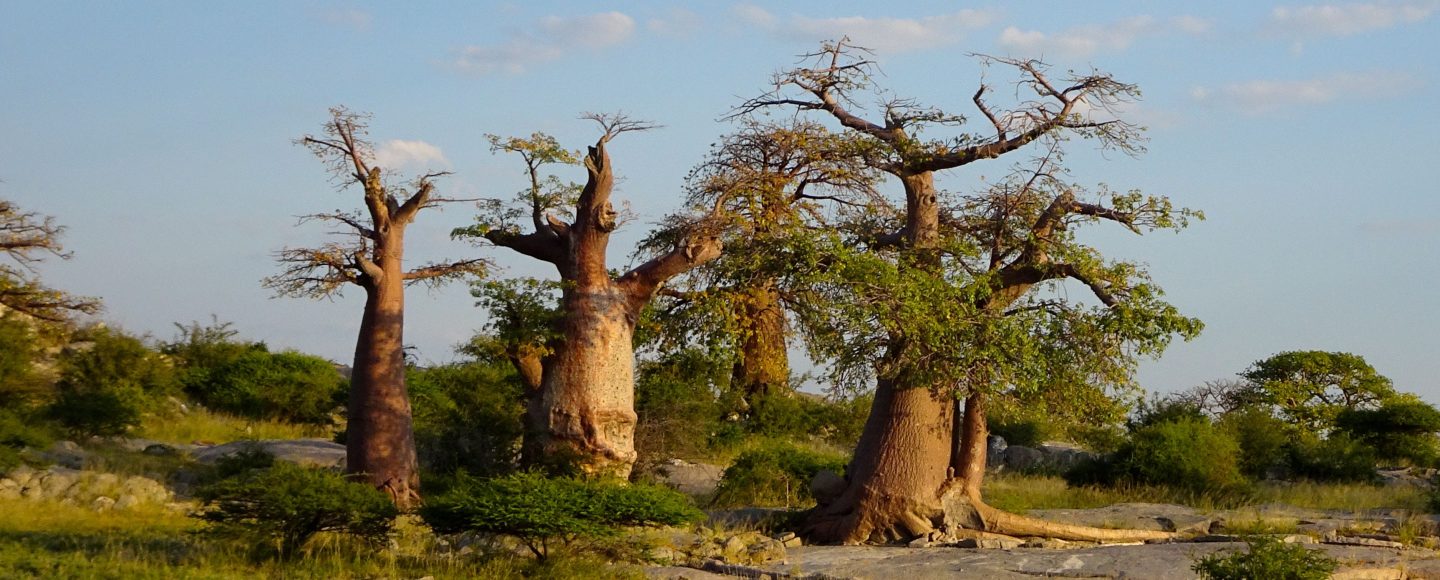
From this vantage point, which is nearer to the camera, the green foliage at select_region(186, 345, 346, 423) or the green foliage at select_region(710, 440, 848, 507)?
the green foliage at select_region(710, 440, 848, 507)

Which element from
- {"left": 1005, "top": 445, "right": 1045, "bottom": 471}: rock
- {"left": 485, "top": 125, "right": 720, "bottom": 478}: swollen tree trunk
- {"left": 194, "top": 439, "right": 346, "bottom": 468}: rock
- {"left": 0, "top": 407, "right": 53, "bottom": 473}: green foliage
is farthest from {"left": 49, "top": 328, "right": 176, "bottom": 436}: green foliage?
{"left": 1005, "top": 445, "right": 1045, "bottom": 471}: rock

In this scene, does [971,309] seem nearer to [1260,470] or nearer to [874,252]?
[874,252]

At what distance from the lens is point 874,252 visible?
1577 centimetres

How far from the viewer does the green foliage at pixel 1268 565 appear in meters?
9.87

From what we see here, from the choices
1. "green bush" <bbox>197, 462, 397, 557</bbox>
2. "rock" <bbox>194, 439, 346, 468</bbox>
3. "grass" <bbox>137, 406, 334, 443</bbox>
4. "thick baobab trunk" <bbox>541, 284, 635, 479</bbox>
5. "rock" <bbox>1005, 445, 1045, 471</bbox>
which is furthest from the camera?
"rock" <bbox>1005, 445, 1045, 471</bbox>

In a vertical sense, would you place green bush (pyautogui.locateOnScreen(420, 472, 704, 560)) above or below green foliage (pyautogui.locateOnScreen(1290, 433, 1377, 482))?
below

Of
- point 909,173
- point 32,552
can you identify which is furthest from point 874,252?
point 32,552

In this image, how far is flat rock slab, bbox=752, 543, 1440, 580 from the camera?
11789 mm

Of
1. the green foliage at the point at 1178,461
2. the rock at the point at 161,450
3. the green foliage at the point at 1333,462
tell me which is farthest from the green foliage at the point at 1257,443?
the rock at the point at 161,450

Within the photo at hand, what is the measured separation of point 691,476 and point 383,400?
5727 mm

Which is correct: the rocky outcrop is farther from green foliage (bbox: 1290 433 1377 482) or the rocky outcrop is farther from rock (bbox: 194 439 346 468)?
green foliage (bbox: 1290 433 1377 482)

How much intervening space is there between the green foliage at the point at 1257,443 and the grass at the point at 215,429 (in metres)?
16.5

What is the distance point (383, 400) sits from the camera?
15641 mm

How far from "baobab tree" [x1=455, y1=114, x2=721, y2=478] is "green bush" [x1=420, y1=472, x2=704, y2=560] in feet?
13.7
